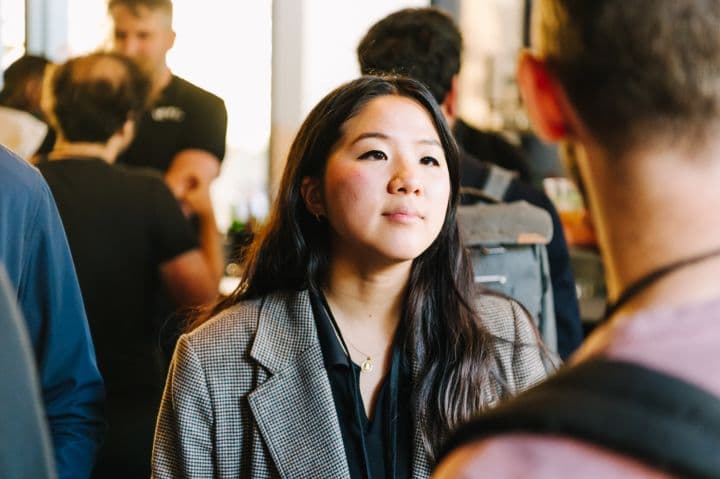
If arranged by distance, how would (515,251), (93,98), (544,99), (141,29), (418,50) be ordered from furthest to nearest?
(141,29)
(93,98)
(418,50)
(515,251)
(544,99)

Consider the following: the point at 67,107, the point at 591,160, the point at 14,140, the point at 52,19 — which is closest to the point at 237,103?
the point at 52,19

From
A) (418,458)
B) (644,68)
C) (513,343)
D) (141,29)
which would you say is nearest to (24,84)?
(141,29)

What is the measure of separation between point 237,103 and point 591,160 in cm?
495

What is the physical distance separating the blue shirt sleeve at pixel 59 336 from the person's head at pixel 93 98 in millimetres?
1218

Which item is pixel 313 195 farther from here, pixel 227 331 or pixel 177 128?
pixel 177 128

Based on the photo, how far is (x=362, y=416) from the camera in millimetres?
1922

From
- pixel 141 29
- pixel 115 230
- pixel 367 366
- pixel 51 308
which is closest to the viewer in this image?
pixel 51 308

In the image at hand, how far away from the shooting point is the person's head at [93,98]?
9.96 feet

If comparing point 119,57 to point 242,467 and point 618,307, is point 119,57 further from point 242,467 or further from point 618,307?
point 618,307

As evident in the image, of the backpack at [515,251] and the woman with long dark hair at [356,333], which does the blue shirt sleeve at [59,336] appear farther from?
the backpack at [515,251]

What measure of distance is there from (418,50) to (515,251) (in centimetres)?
59

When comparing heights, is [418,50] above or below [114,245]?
above

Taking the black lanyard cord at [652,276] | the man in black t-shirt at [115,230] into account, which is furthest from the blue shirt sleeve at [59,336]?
the black lanyard cord at [652,276]

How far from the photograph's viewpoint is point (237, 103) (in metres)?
5.68
